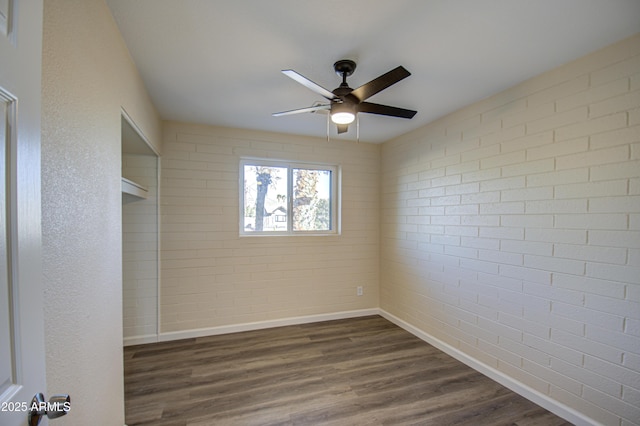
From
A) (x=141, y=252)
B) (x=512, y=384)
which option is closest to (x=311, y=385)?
(x=512, y=384)

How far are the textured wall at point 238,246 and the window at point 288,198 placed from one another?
13 cm

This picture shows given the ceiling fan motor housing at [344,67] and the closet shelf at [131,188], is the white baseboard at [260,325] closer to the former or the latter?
the closet shelf at [131,188]

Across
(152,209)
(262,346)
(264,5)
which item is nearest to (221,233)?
(152,209)

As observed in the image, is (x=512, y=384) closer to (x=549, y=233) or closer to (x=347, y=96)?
(x=549, y=233)

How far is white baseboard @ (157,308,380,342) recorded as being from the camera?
3178mm

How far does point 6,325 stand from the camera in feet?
1.86

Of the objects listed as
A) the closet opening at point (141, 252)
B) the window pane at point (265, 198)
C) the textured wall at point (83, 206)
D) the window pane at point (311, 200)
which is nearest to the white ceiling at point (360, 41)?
the textured wall at point (83, 206)

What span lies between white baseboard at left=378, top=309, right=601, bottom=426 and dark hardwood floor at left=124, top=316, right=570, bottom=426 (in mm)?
52

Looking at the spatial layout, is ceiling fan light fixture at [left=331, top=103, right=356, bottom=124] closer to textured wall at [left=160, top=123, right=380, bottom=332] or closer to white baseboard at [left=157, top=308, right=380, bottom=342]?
textured wall at [left=160, top=123, right=380, bottom=332]

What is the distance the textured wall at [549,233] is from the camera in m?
1.69

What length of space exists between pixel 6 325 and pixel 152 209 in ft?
9.28

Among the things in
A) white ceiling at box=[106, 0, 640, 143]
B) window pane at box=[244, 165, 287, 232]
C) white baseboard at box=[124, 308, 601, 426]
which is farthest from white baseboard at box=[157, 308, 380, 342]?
white ceiling at box=[106, 0, 640, 143]

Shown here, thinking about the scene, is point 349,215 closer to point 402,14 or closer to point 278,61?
point 278,61

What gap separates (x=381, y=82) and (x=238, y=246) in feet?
8.38
